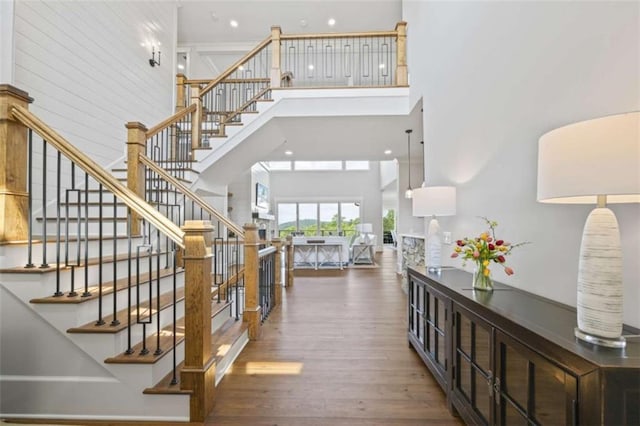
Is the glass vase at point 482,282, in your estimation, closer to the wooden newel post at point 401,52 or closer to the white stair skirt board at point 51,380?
the white stair skirt board at point 51,380

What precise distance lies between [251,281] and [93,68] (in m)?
3.40

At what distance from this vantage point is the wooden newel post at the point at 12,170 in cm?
192

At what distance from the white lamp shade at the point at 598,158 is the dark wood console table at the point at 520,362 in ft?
1.70

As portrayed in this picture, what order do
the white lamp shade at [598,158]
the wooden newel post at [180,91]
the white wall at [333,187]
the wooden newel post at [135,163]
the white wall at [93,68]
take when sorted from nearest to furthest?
the white lamp shade at [598,158] < the white wall at [93,68] < the wooden newel post at [135,163] < the wooden newel post at [180,91] < the white wall at [333,187]

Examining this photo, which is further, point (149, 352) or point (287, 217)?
point (287, 217)

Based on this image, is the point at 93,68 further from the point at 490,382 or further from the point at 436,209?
the point at 490,382

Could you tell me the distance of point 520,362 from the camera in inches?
49.5

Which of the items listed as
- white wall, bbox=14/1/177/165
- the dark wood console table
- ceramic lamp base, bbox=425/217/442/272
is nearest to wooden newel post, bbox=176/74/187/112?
white wall, bbox=14/1/177/165

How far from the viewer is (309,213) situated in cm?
1401

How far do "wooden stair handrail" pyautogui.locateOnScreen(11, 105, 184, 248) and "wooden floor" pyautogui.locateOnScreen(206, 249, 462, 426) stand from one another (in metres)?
1.19

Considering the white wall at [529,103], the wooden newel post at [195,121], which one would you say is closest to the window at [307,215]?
the wooden newel post at [195,121]

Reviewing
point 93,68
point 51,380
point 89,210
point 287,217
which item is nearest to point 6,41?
point 93,68

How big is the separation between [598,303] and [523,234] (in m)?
0.96

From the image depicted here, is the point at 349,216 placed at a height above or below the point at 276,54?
below
